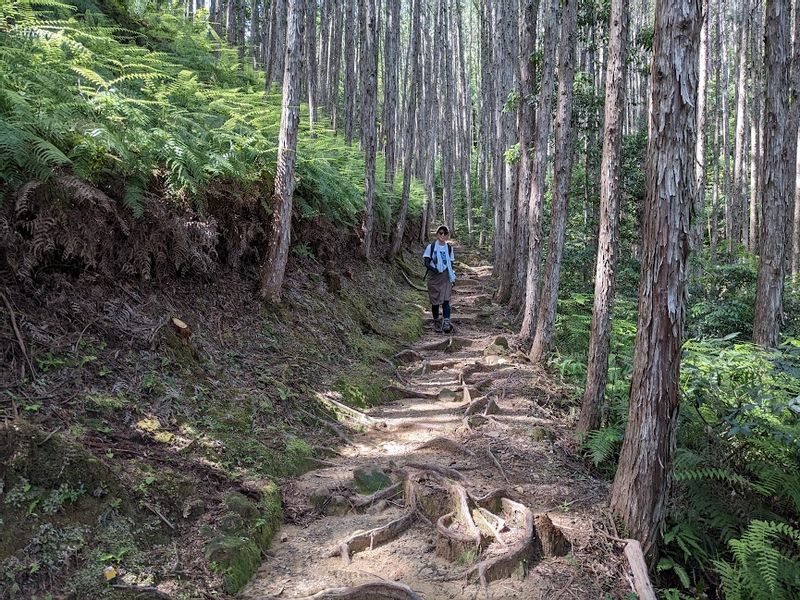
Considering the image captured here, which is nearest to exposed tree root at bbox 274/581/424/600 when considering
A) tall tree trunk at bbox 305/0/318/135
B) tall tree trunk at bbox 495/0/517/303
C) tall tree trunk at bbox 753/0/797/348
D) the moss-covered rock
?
the moss-covered rock

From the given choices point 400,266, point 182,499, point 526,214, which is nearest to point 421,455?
point 182,499

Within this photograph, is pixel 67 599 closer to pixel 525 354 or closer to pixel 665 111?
pixel 665 111

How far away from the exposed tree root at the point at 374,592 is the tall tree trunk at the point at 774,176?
6942mm

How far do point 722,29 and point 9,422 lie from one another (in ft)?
109

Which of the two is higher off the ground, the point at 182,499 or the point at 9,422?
the point at 9,422

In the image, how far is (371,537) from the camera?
11.8 ft

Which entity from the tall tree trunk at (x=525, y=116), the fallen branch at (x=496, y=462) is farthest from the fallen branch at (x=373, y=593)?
the tall tree trunk at (x=525, y=116)

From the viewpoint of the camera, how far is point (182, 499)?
3.32 m

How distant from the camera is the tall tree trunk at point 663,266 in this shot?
3.38 m

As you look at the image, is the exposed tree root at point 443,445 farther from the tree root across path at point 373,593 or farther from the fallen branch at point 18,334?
the fallen branch at point 18,334

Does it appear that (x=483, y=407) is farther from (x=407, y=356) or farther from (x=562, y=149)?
(x=562, y=149)

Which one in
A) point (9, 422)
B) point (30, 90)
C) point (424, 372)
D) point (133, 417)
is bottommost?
point (424, 372)

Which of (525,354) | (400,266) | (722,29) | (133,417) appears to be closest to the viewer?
(133,417)

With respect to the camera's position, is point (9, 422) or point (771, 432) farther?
point (771, 432)
